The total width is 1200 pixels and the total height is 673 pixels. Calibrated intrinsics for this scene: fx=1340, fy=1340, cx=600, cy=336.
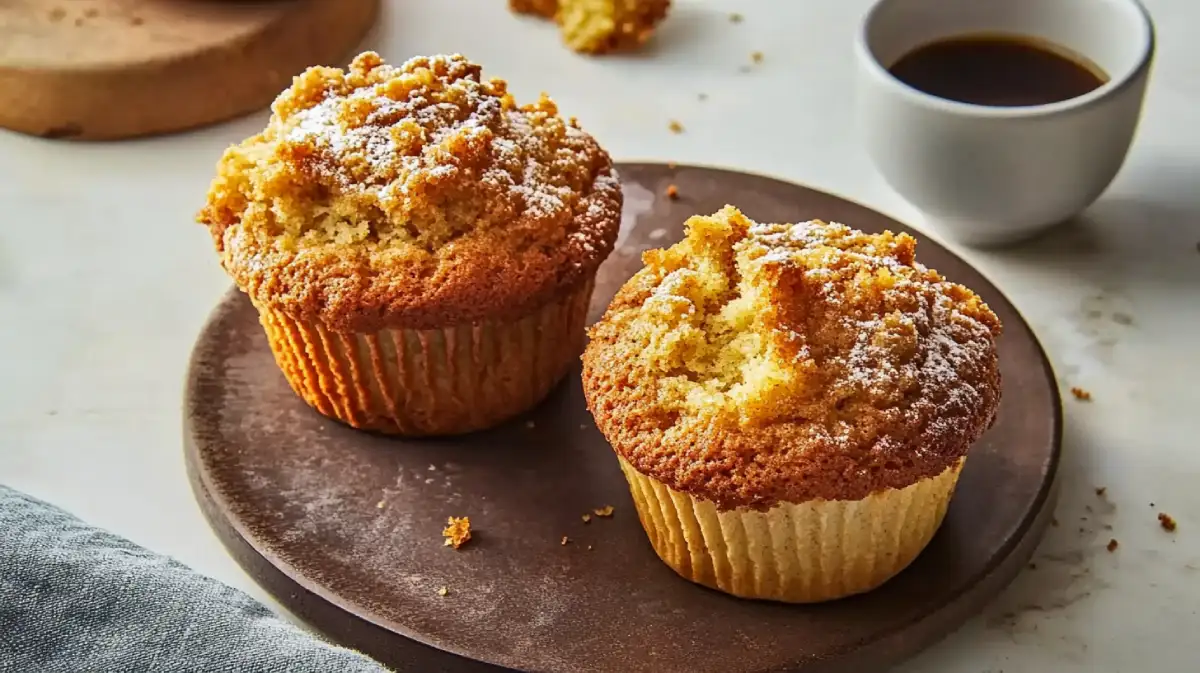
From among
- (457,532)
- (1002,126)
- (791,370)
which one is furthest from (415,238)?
(1002,126)

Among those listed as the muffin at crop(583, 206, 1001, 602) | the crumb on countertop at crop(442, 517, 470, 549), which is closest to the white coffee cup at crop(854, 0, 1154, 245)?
the muffin at crop(583, 206, 1001, 602)

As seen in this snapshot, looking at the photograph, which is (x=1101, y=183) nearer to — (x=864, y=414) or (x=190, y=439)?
(x=864, y=414)

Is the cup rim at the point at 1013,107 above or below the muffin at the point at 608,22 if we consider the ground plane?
above

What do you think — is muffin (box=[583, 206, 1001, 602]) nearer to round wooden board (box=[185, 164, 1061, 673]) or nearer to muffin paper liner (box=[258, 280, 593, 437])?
round wooden board (box=[185, 164, 1061, 673])

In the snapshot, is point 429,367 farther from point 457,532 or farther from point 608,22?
point 608,22

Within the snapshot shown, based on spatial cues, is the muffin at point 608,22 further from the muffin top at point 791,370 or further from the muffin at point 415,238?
the muffin top at point 791,370

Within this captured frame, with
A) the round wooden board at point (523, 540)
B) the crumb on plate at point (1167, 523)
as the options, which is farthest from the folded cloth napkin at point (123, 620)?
the crumb on plate at point (1167, 523)
